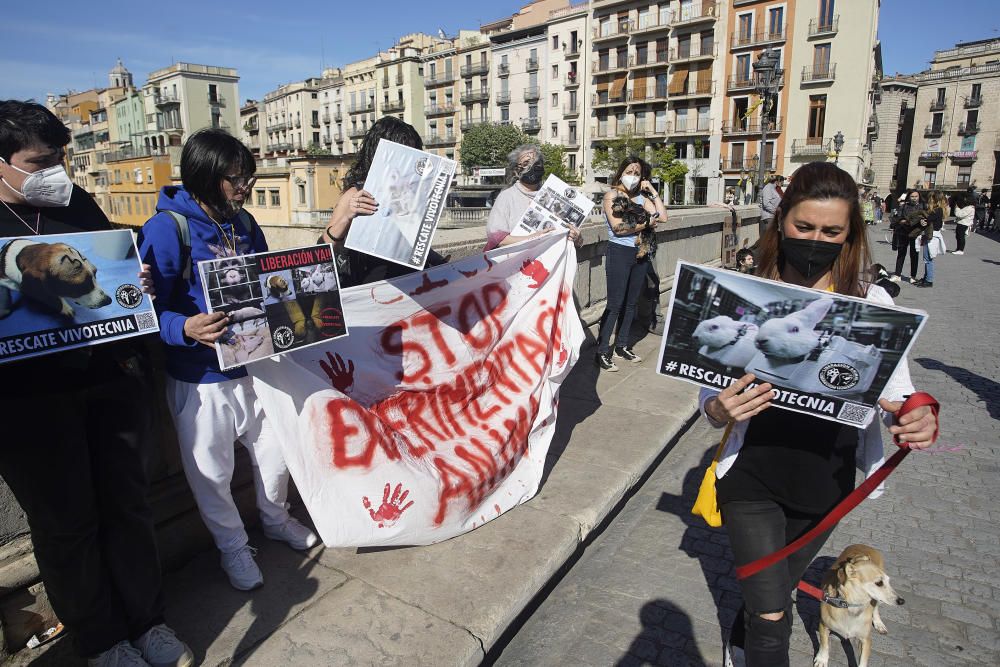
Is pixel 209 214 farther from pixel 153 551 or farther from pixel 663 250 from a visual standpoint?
pixel 663 250

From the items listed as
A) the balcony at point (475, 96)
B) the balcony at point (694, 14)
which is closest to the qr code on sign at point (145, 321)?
the balcony at point (694, 14)

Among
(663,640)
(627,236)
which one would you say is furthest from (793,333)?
(627,236)

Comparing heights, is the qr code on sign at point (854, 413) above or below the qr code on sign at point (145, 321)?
below

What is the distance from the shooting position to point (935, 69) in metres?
74.6

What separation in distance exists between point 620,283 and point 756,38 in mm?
53865

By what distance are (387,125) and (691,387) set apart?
425cm

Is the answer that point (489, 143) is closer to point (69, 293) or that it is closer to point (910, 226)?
point (910, 226)

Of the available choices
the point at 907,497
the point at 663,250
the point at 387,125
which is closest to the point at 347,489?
the point at 387,125

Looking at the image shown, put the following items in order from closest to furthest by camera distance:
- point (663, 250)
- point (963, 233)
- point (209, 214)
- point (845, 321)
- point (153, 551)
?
1. point (845, 321)
2. point (153, 551)
3. point (209, 214)
4. point (663, 250)
5. point (963, 233)

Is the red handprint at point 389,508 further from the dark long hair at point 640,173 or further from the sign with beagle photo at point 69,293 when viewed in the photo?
the dark long hair at point 640,173

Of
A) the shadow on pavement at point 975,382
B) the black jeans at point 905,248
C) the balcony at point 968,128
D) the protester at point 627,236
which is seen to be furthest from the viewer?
the balcony at point 968,128

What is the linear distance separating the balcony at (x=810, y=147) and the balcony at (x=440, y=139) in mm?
40953

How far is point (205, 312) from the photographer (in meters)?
2.56

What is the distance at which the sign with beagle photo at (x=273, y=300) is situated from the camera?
2.35 metres
